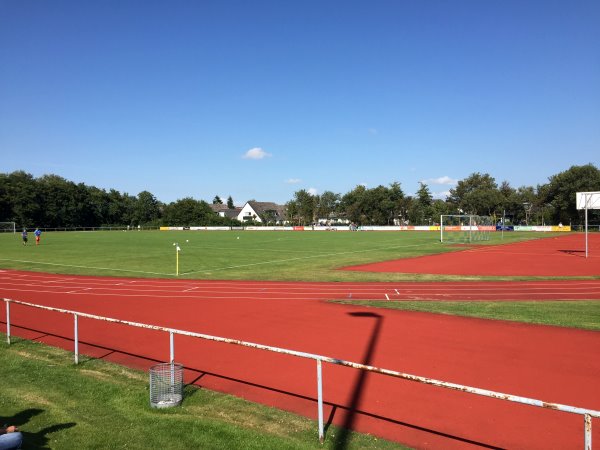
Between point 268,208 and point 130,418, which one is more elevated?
point 268,208

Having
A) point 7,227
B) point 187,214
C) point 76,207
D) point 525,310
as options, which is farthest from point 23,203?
point 525,310

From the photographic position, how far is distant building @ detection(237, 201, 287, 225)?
155m

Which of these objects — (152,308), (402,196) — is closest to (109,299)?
(152,308)

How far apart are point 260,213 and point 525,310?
5707 inches

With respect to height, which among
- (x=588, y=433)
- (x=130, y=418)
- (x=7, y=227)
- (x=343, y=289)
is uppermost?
(x=7, y=227)

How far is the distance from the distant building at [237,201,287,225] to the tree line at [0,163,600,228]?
12.0 m

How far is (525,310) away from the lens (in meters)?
13.6

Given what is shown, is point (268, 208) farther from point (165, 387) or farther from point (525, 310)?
point (165, 387)

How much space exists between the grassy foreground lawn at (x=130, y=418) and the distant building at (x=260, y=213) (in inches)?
5619

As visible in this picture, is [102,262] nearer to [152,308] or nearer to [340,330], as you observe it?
[152,308]

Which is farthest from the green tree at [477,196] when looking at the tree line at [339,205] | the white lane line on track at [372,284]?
the white lane line on track at [372,284]

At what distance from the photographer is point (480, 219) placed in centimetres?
6225

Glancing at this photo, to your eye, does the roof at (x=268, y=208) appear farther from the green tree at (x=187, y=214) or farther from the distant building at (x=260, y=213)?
the green tree at (x=187, y=214)

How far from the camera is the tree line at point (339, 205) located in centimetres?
9588
